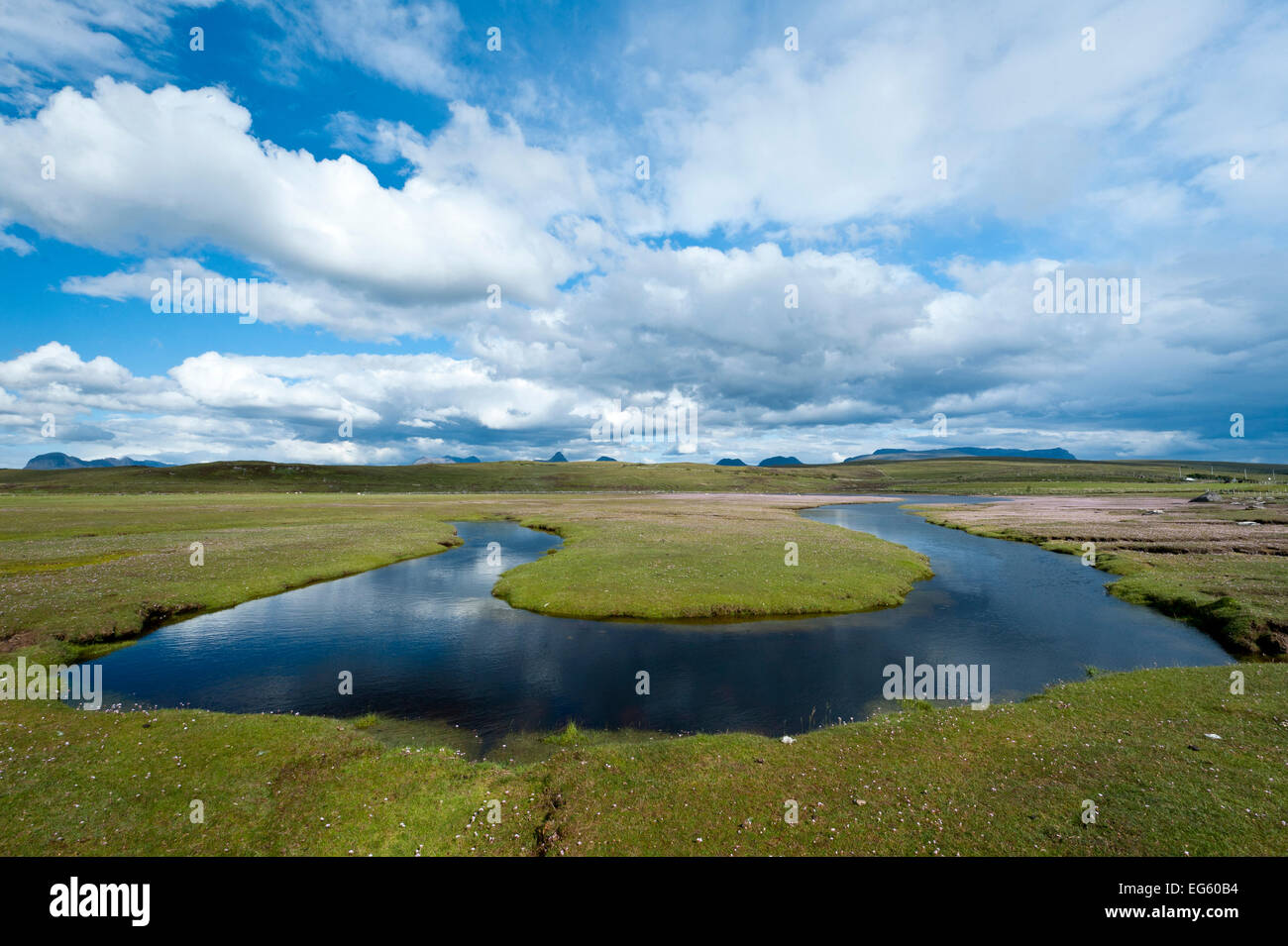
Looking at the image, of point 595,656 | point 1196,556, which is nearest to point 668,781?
point 595,656

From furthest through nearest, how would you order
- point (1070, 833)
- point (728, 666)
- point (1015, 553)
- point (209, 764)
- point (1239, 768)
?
point (1015, 553), point (728, 666), point (209, 764), point (1239, 768), point (1070, 833)

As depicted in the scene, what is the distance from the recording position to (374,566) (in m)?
52.6

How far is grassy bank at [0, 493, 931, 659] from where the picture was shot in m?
33.9

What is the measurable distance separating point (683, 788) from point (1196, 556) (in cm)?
6371

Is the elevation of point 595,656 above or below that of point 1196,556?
below

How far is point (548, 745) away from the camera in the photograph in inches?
750

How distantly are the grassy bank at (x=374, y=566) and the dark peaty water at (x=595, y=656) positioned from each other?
7.77 ft

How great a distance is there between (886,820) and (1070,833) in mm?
4242

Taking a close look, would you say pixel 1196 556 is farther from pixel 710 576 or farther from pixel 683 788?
pixel 683 788

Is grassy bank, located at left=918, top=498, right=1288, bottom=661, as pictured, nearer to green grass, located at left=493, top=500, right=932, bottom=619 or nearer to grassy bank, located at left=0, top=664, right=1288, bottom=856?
grassy bank, located at left=0, top=664, right=1288, bottom=856

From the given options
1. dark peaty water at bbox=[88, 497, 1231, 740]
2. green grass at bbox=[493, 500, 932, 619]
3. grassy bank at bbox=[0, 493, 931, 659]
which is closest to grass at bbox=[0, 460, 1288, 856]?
dark peaty water at bbox=[88, 497, 1231, 740]

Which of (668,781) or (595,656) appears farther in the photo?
(595,656)
